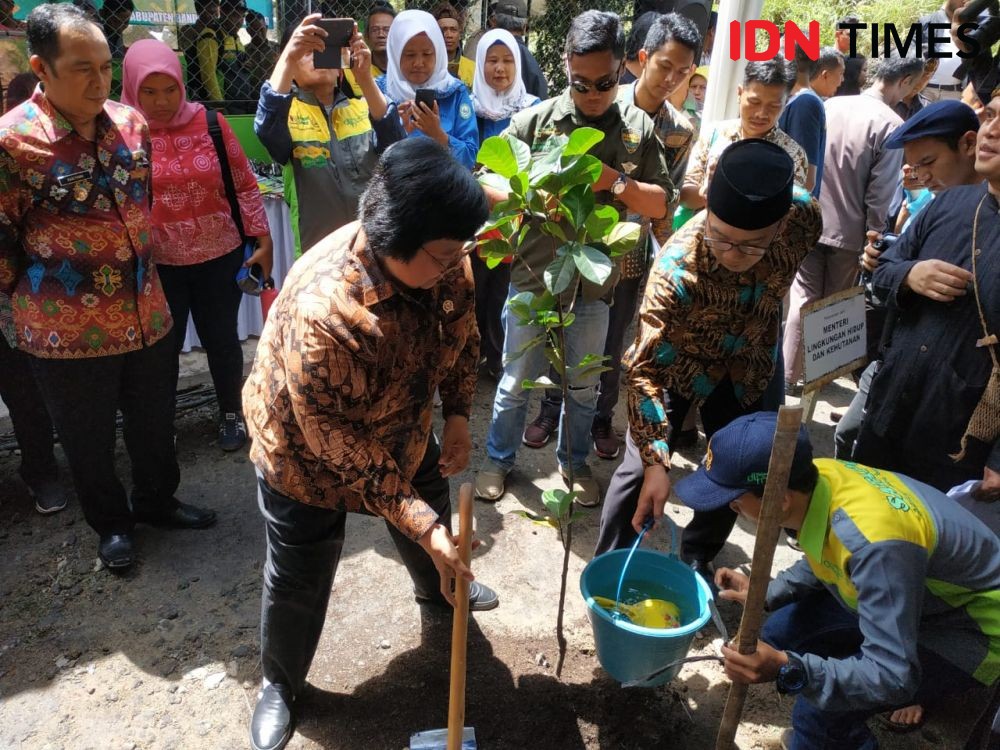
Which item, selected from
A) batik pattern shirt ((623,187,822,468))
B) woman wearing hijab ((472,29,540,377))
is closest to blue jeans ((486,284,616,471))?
batik pattern shirt ((623,187,822,468))

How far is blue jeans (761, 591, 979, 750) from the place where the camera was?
1.95m

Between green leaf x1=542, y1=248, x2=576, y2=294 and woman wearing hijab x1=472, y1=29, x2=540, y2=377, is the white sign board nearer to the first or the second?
green leaf x1=542, y1=248, x2=576, y2=294

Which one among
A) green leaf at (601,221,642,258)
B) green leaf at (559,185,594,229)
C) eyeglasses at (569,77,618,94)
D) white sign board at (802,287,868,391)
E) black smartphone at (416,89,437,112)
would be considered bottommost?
white sign board at (802,287,868,391)

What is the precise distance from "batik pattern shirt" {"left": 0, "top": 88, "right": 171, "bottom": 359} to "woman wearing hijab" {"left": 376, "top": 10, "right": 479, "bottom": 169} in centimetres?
145

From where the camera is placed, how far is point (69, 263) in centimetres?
257

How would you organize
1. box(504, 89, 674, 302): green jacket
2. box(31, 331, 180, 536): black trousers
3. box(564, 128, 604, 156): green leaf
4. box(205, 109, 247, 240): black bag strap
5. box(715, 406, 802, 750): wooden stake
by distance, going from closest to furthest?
→ 1. box(715, 406, 802, 750): wooden stake
2. box(564, 128, 604, 156): green leaf
3. box(31, 331, 180, 536): black trousers
4. box(504, 89, 674, 302): green jacket
5. box(205, 109, 247, 240): black bag strap

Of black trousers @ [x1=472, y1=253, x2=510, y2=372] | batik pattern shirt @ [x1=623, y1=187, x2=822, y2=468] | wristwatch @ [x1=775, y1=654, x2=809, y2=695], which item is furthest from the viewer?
black trousers @ [x1=472, y1=253, x2=510, y2=372]

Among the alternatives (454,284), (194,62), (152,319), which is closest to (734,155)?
(454,284)

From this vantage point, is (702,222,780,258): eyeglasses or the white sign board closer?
(702,222,780,258): eyeglasses

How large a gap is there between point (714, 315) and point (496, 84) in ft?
8.31

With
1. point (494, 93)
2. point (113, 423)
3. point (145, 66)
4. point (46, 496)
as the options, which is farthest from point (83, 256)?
point (494, 93)

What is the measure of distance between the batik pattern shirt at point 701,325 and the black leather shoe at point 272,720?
1.36 meters

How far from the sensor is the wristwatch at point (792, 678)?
174 centimetres

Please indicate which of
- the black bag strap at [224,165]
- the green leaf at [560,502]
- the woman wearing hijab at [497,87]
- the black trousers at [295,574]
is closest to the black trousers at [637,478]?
the green leaf at [560,502]
